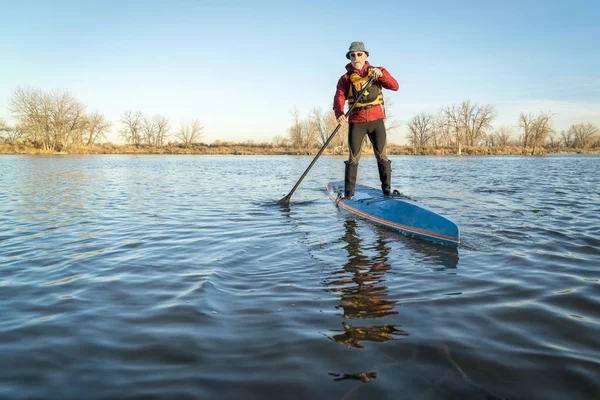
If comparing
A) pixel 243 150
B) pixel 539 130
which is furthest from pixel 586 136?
pixel 243 150

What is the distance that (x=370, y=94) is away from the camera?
21.7ft

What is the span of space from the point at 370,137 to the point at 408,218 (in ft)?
6.90

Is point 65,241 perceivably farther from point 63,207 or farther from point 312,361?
point 312,361

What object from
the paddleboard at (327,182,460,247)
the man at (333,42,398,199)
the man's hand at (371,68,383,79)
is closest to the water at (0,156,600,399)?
the paddleboard at (327,182,460,247)

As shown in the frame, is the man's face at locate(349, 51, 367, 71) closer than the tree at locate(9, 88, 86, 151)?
Yes

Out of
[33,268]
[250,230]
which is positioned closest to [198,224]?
[250,230]

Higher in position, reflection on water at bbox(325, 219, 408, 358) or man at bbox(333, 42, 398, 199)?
man at bbox(333, 42, 398, 199)

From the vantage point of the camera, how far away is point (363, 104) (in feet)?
22.1

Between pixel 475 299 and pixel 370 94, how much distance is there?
4.57 meters

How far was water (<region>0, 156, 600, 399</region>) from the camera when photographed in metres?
1.85

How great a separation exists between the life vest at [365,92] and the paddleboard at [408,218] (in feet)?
5.65

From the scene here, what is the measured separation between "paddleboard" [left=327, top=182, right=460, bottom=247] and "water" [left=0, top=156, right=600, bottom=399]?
9.0 inches

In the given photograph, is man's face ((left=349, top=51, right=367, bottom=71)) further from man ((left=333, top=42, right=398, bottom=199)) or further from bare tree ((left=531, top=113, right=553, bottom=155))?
bare tree ((left=531, top=113, right=553, bottom=155))

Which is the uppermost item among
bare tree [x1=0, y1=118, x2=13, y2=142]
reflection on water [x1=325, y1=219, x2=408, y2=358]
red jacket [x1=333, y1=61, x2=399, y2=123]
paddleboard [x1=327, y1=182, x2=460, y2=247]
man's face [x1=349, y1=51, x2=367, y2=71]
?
bare tree [x1=0, y1=118, x2=13, y2=142]
